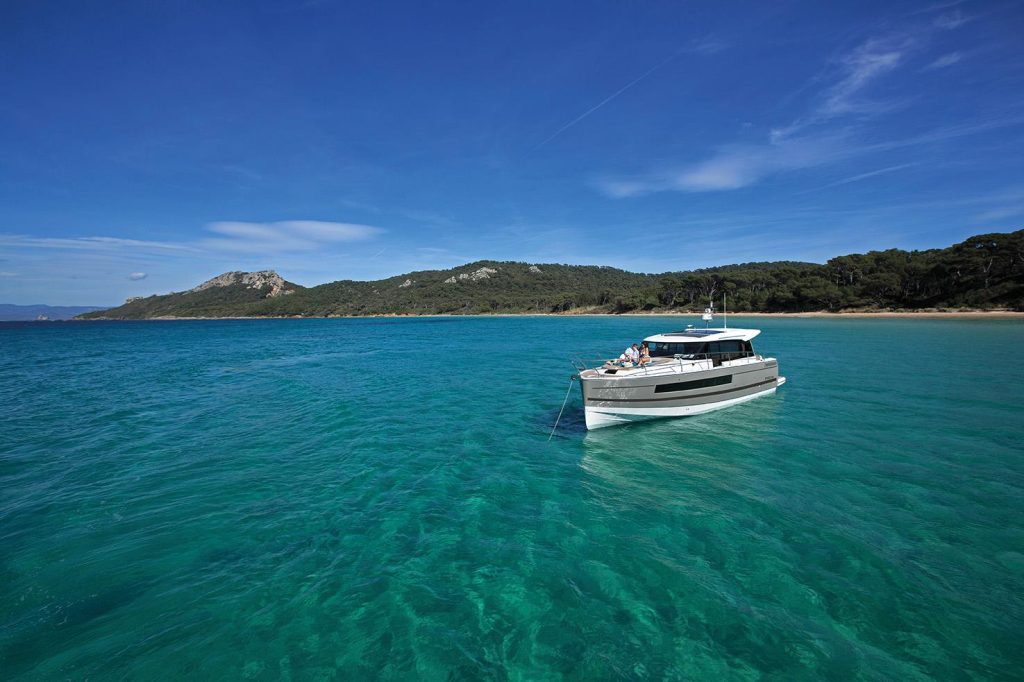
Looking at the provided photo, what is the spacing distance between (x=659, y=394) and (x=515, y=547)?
33.6ft

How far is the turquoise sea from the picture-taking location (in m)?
5.80

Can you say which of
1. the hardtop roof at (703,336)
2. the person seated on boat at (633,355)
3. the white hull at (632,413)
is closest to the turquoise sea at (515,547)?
the white hull at (632,413)

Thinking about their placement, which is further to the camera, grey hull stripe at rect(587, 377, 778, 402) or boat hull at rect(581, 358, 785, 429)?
grey hull stripe at rect(587, 377, 778, 402)

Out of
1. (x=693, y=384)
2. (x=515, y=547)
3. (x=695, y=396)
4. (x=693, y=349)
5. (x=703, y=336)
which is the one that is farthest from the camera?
(x=703, y=336)

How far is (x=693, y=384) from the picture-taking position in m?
17.2

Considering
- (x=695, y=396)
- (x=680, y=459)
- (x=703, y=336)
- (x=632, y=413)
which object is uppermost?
(x=703, y=336)

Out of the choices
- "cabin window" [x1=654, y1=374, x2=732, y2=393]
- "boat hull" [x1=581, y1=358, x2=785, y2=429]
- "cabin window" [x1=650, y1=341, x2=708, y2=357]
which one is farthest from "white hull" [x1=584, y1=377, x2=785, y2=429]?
"cabin window" [x1=650, y1=341, x2=708, y2=357]

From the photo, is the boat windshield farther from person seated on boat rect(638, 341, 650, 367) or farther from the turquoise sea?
the turquoise sea

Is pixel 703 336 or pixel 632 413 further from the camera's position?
pixel 703 336

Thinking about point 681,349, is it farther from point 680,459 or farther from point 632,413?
point 680,459

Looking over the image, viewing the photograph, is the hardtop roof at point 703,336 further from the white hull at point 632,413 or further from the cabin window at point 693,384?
the white hull at point 632,413

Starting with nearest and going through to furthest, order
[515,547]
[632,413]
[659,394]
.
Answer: [515,547] → [632,413] → [659,394]

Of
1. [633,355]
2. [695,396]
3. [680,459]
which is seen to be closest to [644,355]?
[633,355]

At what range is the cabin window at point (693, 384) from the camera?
647 inches
